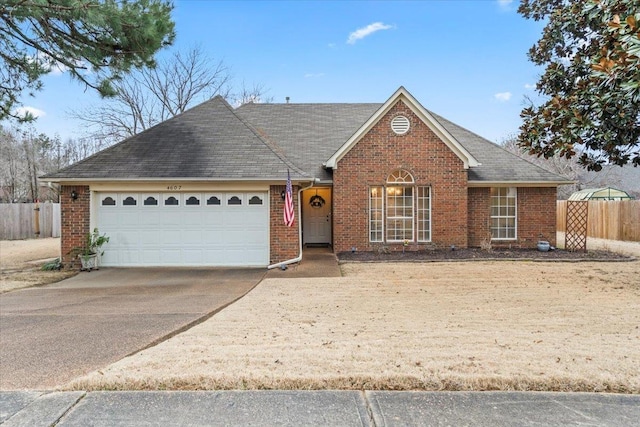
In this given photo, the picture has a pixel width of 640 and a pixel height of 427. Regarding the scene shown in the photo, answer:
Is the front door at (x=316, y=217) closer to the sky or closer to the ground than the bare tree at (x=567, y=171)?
closer to the ground

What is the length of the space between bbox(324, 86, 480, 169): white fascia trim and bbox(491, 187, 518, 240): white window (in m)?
1.91

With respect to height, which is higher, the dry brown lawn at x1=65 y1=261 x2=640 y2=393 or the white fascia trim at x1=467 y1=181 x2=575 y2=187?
the white fascia trim at x1=467 y1=181 x2=575 y2=187

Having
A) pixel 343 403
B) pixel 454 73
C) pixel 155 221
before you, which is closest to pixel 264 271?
pixel 155 221

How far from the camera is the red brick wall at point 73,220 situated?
11094mm

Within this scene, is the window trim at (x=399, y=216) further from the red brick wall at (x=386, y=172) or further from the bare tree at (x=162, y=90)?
the bare tree at (x=162, y=90)

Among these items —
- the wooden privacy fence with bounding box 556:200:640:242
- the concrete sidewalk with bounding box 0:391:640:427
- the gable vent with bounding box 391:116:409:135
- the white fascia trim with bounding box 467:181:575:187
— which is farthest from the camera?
the wooden privacy fence with bounding box 556:200:640:242

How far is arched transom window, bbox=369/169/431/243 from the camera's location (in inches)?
519

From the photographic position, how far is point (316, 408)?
3.15 metres

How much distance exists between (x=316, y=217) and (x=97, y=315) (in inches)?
393

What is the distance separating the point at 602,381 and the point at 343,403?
2438 millimetres

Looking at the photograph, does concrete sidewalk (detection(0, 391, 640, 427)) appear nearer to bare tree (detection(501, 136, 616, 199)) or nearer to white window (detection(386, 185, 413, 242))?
white window (detection(386, 185, 413, 242))

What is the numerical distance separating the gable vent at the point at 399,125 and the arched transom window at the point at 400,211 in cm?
132

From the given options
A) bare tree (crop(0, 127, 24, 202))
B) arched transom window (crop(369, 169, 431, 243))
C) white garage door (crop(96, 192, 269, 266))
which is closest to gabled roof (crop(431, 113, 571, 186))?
arched transom window (crop(369, 169, 431, 243))

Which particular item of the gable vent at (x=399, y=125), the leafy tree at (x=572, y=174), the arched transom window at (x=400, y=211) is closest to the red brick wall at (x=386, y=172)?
the gable vent at (x=399, y=125)
